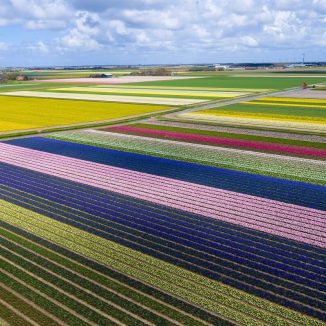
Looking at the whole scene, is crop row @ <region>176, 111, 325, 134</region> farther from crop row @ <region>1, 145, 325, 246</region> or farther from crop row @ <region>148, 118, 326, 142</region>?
crop row @ <region>1, 145, 325, 246</region>

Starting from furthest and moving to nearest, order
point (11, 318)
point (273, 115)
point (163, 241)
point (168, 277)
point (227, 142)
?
point (273, 115) → point (227, 142) → point (163, 241) → point (168, 277) → point (11, 318)

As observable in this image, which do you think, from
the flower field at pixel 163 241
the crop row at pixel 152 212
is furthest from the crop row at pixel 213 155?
the crop row at pixel 152 212

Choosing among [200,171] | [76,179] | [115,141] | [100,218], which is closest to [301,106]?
[115,141]

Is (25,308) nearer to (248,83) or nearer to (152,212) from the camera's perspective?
(152,212)

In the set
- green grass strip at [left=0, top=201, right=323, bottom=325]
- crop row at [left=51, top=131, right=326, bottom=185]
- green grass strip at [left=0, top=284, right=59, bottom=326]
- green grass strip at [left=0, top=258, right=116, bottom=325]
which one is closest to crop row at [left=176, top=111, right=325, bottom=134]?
crop row at [left=51, top=131, right=326, bottom=185]

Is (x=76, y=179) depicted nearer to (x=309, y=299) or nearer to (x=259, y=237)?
(x=259, y=237)

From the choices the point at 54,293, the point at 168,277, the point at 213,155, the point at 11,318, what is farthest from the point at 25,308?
the point at 213,155
